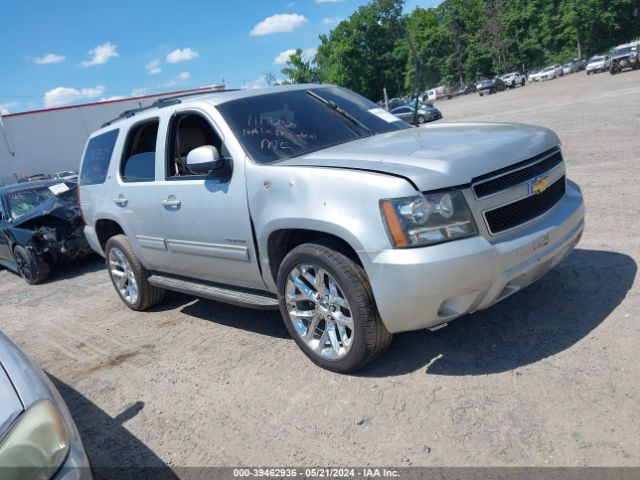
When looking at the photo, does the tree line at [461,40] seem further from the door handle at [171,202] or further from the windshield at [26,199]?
the door handle at [171,202]

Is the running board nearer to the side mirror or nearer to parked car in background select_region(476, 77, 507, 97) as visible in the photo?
the side mirror

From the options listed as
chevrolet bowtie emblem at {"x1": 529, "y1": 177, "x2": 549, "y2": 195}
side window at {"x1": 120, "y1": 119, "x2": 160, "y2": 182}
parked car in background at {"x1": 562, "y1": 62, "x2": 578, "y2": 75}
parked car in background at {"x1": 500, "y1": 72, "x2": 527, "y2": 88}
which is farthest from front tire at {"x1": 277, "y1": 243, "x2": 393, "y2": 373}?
parked car in background at {"x1": 562, "y1": 62, "x2": 578, "y2": 75}

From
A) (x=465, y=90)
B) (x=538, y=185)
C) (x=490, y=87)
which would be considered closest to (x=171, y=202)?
(x=538, y=185)

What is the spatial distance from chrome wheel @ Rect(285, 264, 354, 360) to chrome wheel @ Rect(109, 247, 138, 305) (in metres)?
2.51

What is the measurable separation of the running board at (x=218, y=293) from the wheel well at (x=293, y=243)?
0.22 m

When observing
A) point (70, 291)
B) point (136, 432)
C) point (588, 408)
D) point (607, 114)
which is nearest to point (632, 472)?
point (588, 408)

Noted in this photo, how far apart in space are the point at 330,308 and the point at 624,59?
45562 mm

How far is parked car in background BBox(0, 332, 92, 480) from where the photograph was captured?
6.46 ft

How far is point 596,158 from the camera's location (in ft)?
29.4

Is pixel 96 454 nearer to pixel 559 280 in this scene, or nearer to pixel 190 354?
pixel 190 354

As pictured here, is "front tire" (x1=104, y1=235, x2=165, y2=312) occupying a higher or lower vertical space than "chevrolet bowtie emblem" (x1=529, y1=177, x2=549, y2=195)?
lower

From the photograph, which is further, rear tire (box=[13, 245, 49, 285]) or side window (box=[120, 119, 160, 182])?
rear tire (box=[13, 245, 49, 285])

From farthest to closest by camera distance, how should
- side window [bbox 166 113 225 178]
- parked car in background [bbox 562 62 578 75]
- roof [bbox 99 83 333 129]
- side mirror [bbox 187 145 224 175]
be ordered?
parked car in background [bbox 562 62 578 75] → side window [bbox 166 113 225 178] → roof [bbox 99 83 333 129] → side mirror [bbox 187 145 224 175]

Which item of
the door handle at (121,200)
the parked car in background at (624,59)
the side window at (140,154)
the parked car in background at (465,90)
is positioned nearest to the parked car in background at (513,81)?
the parked car in background at (465,90)
